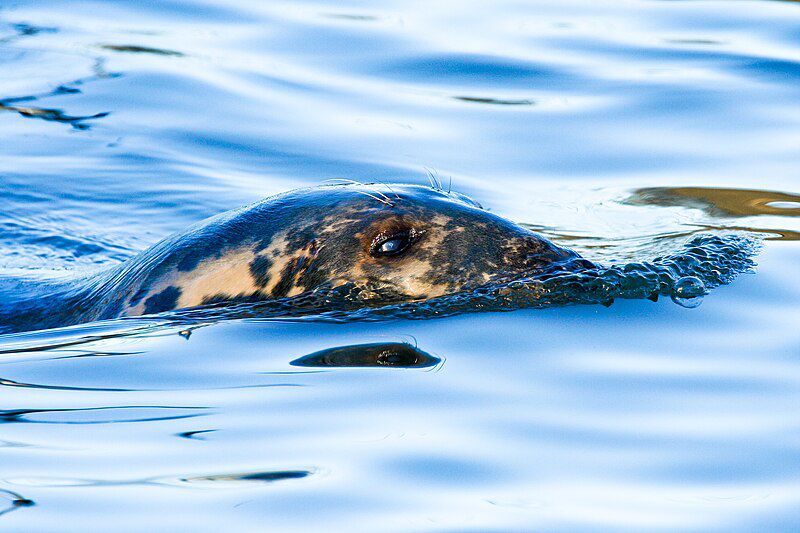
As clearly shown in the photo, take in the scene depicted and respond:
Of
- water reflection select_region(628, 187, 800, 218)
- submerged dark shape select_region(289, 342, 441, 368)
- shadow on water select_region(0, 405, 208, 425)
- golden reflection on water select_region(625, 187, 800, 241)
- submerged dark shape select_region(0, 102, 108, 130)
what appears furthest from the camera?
submerged dark shape select_region(0, 102, 108, 130)

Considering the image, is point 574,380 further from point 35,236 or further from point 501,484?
point 35,236

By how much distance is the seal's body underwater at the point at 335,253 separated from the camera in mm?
5102

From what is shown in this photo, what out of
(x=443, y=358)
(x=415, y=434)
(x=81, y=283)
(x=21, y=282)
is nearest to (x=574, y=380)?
(x=443, y=358)

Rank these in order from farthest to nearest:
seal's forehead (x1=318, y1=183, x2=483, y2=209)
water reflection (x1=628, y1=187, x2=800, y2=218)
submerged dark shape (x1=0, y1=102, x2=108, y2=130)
Answer: 1. submerged dark shape (x1=0, y1=102, x2=108, y2=130)
2. water reflection (x1=628, y1=187, x2=800, y2=218)
3. seal's forehead (x1=318, y1=183, x2=483, y2=209)

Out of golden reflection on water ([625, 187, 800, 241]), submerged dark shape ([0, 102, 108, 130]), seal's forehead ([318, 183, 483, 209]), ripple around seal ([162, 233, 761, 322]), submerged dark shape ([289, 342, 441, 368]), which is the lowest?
submerged dark shape ([289, 342, 441, 368])

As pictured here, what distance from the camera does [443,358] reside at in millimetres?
4547

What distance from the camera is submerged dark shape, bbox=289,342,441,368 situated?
4.48 meters

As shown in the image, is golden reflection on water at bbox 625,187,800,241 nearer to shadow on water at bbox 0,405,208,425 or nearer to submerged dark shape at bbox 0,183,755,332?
submerged dark shape at bbox 0,183,755,332

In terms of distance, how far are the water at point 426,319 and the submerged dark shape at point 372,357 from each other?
22 mm

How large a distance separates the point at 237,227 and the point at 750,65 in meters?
6.41

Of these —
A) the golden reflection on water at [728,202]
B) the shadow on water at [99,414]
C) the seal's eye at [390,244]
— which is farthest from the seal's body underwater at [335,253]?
the golden reflection on water at [728,202]

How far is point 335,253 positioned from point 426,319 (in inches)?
19.0

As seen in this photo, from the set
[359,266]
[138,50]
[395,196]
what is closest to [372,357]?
[359,266]

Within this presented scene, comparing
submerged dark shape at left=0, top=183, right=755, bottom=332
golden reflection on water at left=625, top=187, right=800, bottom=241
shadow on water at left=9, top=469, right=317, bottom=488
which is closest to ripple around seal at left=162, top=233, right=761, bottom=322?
submerged dark shape at left=0, top=183, right=755, bottom=332
